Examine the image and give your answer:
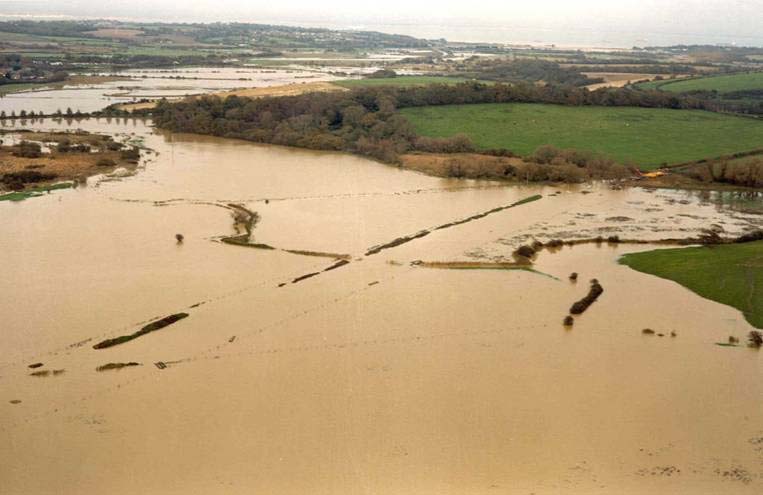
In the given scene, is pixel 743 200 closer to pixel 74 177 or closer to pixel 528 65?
pixel 74 177

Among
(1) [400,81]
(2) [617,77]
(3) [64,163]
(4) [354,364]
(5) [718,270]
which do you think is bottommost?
(4) [354,364]

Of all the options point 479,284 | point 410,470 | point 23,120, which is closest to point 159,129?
point 23,120

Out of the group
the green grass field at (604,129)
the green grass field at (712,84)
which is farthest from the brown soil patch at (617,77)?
the green grass field at (604,129)

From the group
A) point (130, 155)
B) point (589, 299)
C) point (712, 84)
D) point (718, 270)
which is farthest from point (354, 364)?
point (712, 84)

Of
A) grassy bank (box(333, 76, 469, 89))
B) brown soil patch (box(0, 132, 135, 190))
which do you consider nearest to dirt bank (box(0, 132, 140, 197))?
brown soil patch (box(0, 132, 135, 190))

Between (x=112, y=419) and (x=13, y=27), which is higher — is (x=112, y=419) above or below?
below

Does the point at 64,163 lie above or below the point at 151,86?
below

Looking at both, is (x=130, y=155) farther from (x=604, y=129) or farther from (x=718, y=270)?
(x=718, y=270)
